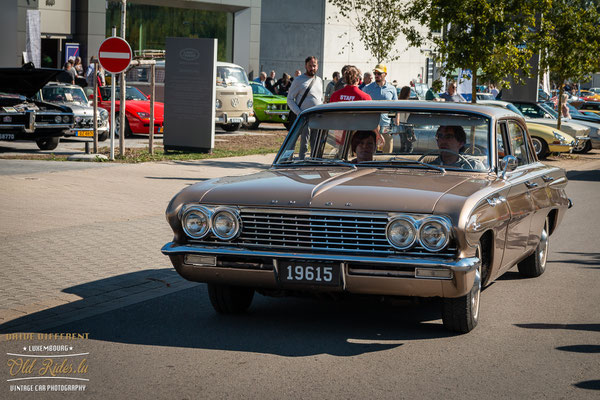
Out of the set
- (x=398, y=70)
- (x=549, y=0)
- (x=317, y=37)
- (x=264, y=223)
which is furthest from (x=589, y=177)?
(x=398, y=70)

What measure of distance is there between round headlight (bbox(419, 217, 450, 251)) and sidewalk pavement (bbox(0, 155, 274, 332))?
262cm

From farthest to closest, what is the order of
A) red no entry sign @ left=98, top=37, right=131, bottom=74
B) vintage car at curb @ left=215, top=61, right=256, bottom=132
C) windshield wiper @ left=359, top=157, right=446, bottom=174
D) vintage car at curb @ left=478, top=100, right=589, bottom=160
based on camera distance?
vintage car at curb @ left=215, top=61, right=256, bottom=132 < vintage car at curb @ left=478, top=100, right=589, bottom=160 < red no entry sign @ left=98, top=37, right=131, bottom=74 < windshield wiper @ left=359, top=157, right=446, bottom=174

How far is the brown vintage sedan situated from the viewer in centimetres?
573

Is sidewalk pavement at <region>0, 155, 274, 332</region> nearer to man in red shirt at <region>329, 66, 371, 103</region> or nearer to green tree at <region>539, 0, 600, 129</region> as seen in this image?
man in red shirt at <region>329, 66, 371, 103</region>

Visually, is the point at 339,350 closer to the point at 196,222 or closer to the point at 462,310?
the point at 462,310

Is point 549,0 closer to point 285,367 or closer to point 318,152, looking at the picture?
point 318,152

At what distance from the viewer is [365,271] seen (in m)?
5.77

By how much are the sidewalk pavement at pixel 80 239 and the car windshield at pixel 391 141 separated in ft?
5.63

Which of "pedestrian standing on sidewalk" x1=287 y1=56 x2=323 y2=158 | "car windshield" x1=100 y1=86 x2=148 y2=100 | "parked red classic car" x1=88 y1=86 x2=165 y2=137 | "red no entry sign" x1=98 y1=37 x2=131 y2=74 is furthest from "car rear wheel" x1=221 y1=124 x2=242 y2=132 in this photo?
"pedestrian standing on sidewalk" x1=287 y1=56 x2=323 y2=158

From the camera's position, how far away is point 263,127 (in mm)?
32844

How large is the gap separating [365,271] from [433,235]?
0.48 m

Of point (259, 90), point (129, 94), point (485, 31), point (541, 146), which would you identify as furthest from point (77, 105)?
point (541, 146)

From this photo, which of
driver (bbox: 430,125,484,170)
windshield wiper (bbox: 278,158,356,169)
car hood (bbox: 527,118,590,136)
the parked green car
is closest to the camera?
driver (bbox: 430,125,484,170)

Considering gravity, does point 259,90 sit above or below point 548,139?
above
